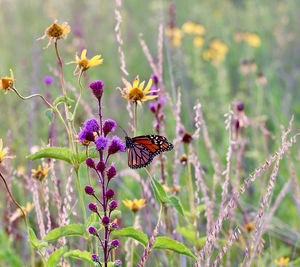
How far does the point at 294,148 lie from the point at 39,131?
214 centimetres

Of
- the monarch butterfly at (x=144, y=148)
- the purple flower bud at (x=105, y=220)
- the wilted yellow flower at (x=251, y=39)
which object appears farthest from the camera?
the wilted yellow flower at (x=251, y=39)

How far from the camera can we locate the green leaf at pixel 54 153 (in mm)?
1320

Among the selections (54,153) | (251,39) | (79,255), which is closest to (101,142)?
(54,153)

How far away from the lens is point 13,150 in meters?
3.21

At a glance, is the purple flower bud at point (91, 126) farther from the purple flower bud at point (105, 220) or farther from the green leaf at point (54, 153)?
the purple flower bud at point (105, 220)

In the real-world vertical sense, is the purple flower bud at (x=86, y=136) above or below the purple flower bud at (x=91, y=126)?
below

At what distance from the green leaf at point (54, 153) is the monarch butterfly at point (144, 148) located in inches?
10.7

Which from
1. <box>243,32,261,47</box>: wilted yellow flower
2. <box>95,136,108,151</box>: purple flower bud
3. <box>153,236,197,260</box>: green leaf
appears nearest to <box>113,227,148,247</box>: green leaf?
<box>153,236,197,260</box>: green leaf

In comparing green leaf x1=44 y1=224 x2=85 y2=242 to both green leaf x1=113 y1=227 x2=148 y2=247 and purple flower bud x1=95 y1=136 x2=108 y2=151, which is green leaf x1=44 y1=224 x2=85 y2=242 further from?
purple flower bud x1=95 y1=136 x2=108 y2=151

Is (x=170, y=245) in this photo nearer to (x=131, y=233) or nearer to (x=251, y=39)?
(x=131, y=233)

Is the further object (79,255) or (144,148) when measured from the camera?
(144,148)

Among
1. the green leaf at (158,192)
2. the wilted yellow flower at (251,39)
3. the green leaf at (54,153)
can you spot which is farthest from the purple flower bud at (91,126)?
the wilted yellow flower at (251,39)

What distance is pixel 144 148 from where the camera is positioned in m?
1.65

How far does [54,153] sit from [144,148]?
392 mm
